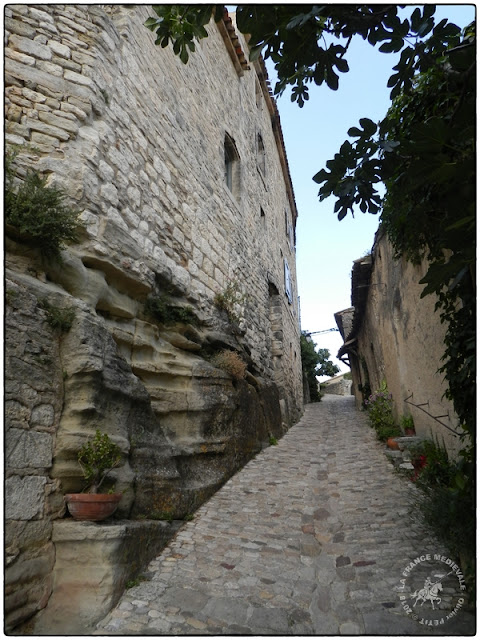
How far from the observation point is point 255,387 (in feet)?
22.2

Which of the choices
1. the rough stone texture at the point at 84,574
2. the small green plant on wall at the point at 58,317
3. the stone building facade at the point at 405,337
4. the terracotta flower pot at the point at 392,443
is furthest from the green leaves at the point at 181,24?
the terracotta flower pot at the point at 392,443

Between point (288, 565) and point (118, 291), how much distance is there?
277 cm

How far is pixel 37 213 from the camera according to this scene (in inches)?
118

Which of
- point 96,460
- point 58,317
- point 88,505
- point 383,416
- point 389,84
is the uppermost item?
point 389,84

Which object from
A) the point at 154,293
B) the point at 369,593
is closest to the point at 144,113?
the point at 154,293

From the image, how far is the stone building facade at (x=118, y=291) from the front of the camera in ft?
8.61

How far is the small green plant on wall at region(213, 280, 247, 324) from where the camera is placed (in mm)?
6074

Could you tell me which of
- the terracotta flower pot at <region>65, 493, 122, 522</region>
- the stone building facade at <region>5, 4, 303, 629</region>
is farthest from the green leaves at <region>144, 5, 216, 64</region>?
the terracotta flower pot at <region>65, 493, 122, 522</region>

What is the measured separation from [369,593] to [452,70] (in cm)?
308

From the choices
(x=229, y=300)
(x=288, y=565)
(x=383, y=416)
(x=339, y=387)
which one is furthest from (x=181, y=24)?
(x=339, y=387)

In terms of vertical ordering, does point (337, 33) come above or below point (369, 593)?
above

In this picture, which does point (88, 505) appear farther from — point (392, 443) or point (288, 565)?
point (392, 443)

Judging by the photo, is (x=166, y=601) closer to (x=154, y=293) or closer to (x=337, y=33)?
(x=154, y=293)

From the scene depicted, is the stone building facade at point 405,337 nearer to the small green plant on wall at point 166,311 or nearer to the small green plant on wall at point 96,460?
the small green plant on wall at point 96,460
